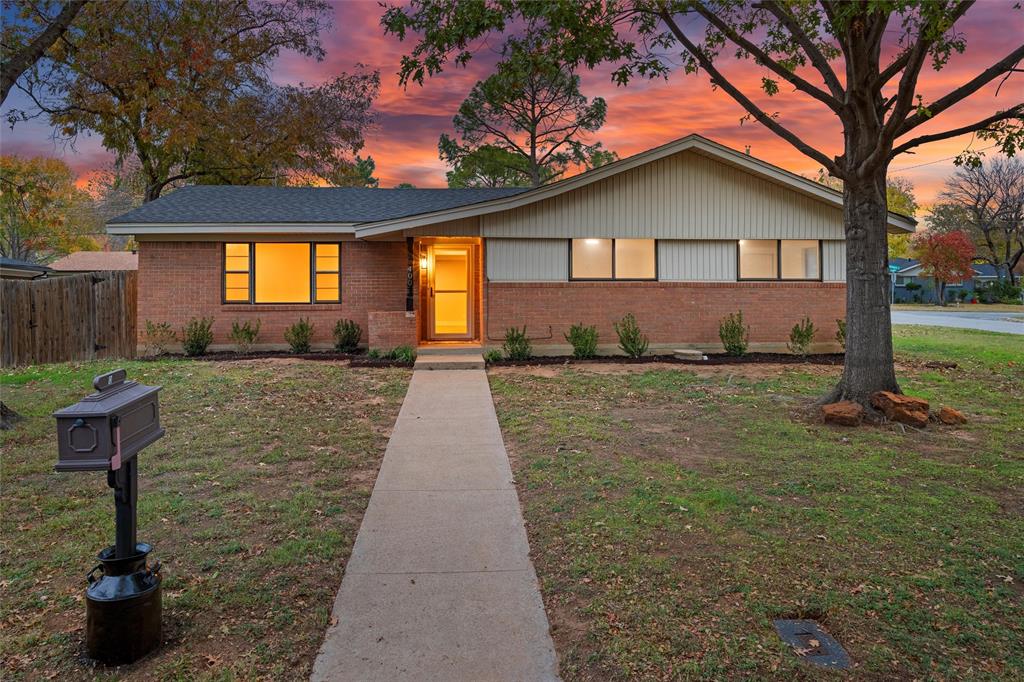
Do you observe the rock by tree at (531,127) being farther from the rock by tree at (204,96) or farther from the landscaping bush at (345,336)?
the landscaping bush at (345,336)

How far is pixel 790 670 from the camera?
289cm

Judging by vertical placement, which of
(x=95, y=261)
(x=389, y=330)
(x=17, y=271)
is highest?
(x=95, y=261)

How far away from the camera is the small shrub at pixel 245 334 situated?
14.4m

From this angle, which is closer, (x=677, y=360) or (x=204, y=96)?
(x=677, y=360)

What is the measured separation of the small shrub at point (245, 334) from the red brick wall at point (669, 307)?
17.9 feet

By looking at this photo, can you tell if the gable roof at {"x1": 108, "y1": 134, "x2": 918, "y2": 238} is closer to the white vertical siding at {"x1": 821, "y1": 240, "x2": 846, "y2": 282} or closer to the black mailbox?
the white vertical siding at {"x1": 821, "y1": 240, "x2": 846, "y2": 282}

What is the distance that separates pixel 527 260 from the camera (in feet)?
46.6

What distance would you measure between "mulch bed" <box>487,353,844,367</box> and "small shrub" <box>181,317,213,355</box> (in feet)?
21.7

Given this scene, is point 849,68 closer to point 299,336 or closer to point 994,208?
point 299,336

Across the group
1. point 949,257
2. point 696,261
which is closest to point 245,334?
point 696,261

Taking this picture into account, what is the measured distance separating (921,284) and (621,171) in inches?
2182

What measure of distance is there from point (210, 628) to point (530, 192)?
38.0 ft

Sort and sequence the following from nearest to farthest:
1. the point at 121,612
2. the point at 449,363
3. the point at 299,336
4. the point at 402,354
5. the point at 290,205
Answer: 1. the point at 121,612
2. the point at 449,363
3. the point at 402,354
4. the point at 299,336
5. the point at 290,205

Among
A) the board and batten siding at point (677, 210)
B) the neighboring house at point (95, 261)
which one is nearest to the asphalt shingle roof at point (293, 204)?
the board and batten siding at point (677, 210)
